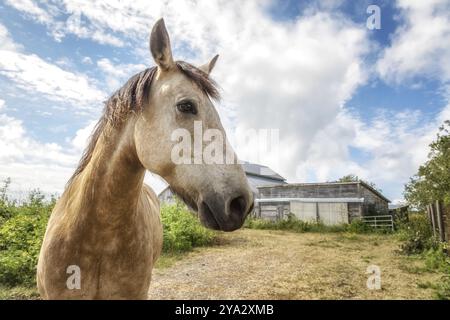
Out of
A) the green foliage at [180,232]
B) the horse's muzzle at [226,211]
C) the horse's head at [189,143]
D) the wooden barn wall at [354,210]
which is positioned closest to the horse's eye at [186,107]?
the horse's head at [189,143]

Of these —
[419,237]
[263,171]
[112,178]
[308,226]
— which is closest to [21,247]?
[112,178]

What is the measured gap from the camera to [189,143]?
1.83 metres

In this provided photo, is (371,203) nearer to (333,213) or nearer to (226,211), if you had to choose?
(333,213)

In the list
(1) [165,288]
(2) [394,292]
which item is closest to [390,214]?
(2) [394,292]

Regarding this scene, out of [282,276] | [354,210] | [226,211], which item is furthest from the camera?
[354,210]

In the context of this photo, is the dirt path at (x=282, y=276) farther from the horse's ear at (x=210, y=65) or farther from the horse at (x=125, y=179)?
the horse's ear at (x=210, y=65)

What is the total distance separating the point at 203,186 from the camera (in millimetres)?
1734

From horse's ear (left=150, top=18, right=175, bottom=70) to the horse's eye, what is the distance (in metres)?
0.40

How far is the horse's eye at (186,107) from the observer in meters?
1.93

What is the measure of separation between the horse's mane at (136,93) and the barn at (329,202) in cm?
2267

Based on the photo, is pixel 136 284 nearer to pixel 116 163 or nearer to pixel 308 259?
pixel 116 163

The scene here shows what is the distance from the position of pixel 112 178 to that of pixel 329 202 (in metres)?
23.6
